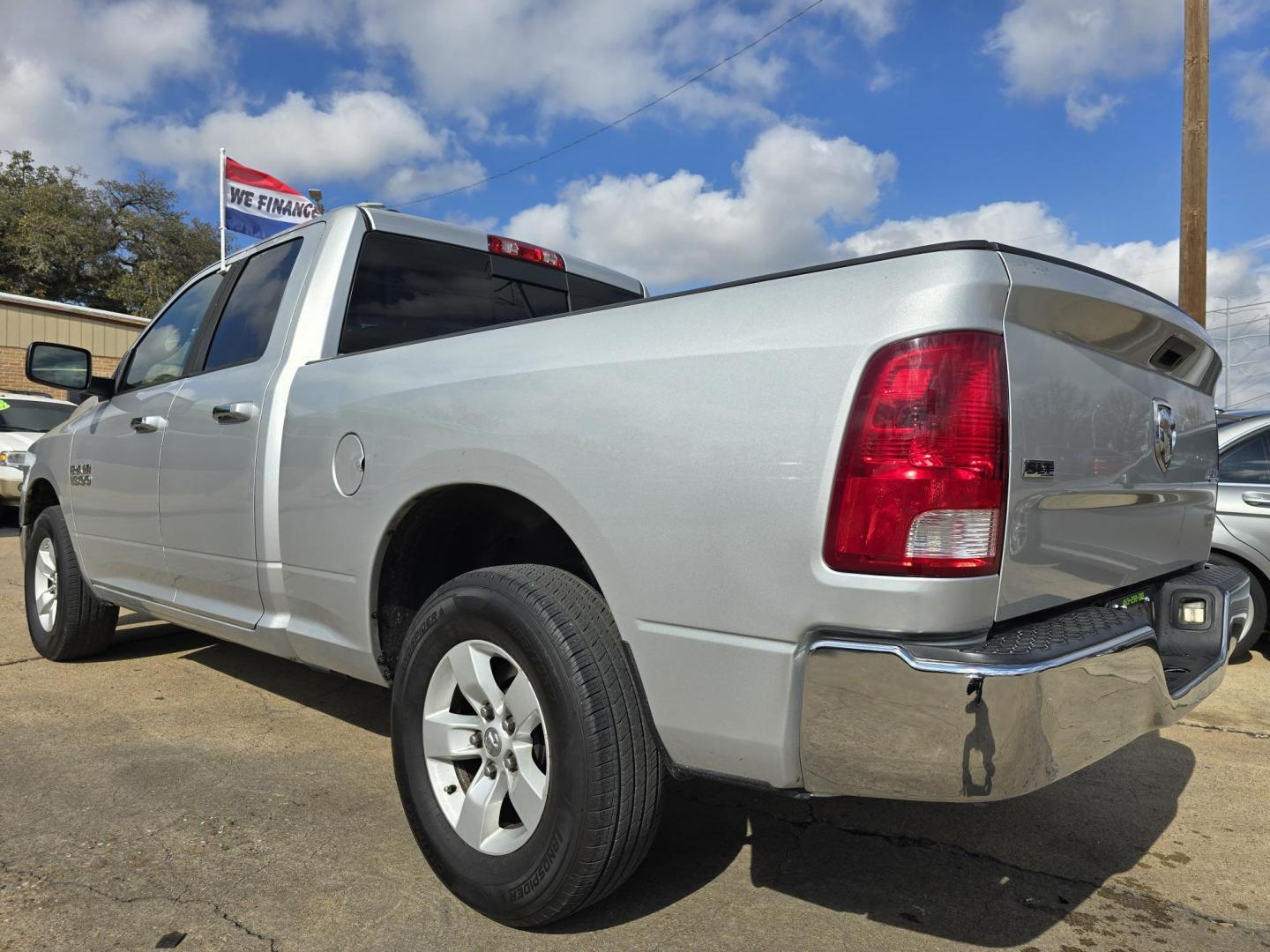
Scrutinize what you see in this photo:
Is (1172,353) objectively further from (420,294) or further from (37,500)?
(37,500)

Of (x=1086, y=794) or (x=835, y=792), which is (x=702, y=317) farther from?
(x=1086, y=794)

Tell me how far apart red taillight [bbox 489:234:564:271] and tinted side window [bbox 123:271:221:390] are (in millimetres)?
1196

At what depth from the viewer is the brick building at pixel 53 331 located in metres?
19.5

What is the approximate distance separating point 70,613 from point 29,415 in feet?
30.2

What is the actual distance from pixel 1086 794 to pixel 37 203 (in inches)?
1376

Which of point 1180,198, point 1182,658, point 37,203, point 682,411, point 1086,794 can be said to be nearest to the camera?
point 682,411

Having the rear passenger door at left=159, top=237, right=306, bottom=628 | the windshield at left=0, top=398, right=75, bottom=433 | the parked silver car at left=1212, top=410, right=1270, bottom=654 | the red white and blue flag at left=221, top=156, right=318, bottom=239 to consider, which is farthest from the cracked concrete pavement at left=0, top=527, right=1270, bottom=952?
the red white and blue flag at left=221, top=156, right=318, bottom=239

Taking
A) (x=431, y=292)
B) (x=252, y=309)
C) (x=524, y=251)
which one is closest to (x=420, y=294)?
(x=431, y=292)

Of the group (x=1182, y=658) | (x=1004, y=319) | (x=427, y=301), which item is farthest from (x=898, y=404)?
(x=427, y=301)

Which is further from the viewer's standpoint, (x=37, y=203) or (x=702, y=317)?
(x=37, y=203)

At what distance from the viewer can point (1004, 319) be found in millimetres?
1771

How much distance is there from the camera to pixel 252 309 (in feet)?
11.7

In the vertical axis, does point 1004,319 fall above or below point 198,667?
above

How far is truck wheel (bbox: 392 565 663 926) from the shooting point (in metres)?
2.00
